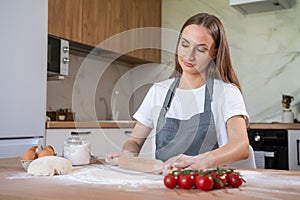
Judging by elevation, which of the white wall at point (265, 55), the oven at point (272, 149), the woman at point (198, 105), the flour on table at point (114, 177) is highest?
the white wall at point (265, 55)

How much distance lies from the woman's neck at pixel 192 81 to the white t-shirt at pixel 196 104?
0.06ft

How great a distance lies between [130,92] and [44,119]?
143 centimetres

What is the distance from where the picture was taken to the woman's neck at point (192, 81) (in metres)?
1.46

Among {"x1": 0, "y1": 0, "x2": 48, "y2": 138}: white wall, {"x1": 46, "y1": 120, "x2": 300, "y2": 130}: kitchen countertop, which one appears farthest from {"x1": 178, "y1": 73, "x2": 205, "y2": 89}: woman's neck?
{"x1": 0, "y1": 0, "x2": 48, "y2": 138}: white wall

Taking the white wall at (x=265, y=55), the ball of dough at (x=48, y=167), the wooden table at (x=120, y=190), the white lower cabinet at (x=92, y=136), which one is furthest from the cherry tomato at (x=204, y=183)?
the white wall at (x=265, y=55)

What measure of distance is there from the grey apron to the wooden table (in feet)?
1.36

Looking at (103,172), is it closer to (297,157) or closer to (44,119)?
(44,119)

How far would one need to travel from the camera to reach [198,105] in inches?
56.2

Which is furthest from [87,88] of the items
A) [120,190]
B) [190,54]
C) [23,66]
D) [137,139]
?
[120,190]

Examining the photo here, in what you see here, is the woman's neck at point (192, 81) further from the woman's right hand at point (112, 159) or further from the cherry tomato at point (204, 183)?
the cherry tomato at point (204, 183)

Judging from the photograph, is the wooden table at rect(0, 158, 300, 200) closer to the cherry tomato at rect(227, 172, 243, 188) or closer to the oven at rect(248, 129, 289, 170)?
the cherry tomato at rect(227, 172, 243, 188)

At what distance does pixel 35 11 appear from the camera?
2.38 metres

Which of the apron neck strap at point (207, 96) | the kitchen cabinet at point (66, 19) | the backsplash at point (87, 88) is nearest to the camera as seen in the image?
the apron neck strap at point (207, 96)

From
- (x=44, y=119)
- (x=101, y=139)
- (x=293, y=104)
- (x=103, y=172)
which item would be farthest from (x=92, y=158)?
(x=293, y=104)
